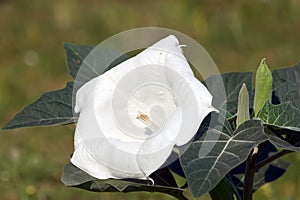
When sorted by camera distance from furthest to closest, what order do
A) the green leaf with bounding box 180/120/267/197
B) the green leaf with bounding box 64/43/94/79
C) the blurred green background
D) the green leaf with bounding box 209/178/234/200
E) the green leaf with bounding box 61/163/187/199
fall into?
the blurred green background
the green leaf with bounding box 64/43/94/79
the green leaf with bounding box 209/178/234/200
the green leaf with bounding box 61/163/187/199
the green leaf with bounding box 180/120/267/197

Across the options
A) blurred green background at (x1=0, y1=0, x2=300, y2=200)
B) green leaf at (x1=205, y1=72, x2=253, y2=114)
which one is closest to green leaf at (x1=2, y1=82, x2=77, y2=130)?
green leaf at (x1=205, y1=72, x2=253, y2=114)

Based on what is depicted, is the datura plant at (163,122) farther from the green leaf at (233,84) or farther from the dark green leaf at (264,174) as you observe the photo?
the dark green leaf at (264,174)

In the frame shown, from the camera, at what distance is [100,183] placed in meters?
1.06

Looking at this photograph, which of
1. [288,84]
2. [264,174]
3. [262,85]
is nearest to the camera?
[262,85]

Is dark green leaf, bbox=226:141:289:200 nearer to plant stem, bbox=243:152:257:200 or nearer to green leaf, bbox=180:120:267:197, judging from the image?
plant stem, bbox=243:152:257:200

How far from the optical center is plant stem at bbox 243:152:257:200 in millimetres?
1127

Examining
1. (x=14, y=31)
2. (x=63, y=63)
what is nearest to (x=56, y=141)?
(x=63, y=63)

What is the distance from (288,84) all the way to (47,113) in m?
0.41

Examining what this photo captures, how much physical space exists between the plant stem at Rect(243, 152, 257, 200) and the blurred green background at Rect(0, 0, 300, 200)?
60.7 inches

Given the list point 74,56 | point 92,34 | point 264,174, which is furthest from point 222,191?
point 92,34

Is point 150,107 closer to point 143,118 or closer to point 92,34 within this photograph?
point 143,118

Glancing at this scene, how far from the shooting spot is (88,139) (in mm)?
1088

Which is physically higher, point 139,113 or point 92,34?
point 139,113

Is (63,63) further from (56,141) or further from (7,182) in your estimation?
(7,182)
